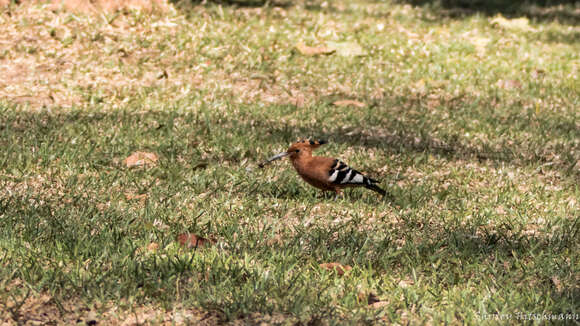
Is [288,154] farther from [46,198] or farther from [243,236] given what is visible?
[46,198]

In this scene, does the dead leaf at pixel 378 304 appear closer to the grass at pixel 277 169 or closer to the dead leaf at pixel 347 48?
the grass at pixel 277 169

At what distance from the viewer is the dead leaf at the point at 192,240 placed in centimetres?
411

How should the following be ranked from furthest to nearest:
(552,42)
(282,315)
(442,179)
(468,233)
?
(552,42) → (442,179) → (468,233) → (282,315)

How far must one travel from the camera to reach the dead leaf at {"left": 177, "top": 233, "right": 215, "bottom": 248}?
4.11 meters

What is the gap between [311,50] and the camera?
952cm

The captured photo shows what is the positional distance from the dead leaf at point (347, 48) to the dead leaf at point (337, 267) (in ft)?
19.8

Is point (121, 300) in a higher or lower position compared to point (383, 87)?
higher

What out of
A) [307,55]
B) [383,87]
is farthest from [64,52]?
[383,87]

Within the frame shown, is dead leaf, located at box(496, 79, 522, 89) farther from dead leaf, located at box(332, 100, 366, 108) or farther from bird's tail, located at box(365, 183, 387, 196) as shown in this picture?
bird's tail, located at box(365, 183, 387, 196)

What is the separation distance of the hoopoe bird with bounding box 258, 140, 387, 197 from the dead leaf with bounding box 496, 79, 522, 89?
4.39 m

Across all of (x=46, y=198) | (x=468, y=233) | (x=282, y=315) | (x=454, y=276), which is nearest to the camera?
(x=282, y=315)

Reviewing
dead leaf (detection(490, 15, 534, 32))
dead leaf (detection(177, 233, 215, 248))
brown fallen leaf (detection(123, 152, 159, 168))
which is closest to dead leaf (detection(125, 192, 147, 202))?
brown fallen leaf (detection(123, 152, 159, 168))

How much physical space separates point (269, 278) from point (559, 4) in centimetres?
1330

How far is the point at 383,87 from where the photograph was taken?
875 cm
